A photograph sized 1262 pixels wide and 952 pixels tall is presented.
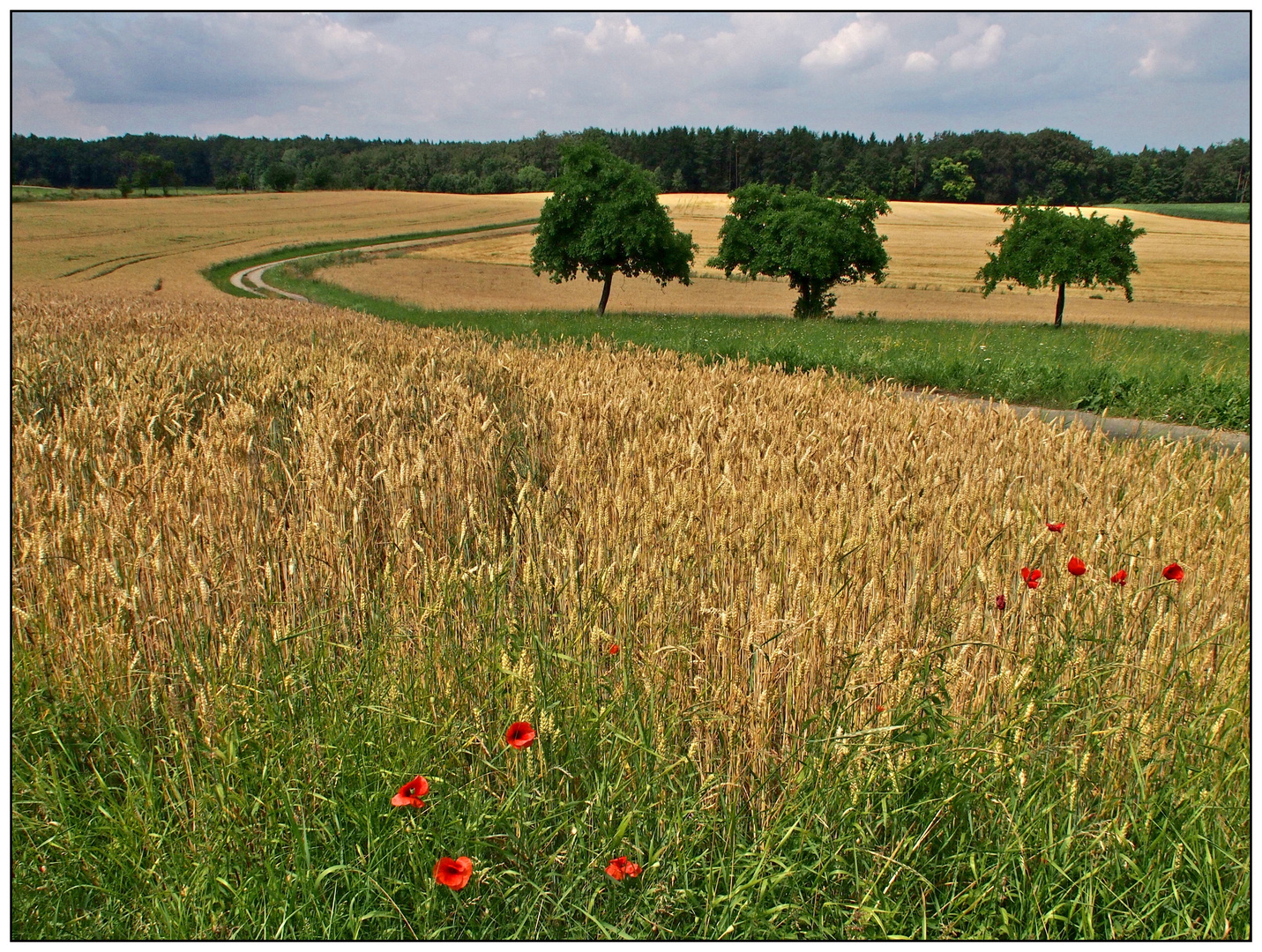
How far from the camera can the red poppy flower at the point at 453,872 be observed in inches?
55.1

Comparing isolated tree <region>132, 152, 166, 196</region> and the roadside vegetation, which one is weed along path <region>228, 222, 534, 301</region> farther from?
isolated tree <region>132, 152, 166, 196</region>

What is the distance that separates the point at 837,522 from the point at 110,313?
15408mm

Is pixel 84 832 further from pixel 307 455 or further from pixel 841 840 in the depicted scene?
pixel 307 455

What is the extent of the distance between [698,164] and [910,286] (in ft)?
200

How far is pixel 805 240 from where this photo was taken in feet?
113

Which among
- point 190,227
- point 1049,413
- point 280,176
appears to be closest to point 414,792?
point 1049,413

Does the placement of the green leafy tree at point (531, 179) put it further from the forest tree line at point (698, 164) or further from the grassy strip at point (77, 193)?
the grassy strip at point (77, 193)

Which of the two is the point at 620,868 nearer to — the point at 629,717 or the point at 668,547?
the point at 629,717

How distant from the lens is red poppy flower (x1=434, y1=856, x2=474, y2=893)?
1.40 metres

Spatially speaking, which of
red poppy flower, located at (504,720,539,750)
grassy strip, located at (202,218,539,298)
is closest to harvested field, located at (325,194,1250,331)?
grassy strip, located at (202,218,539,298)

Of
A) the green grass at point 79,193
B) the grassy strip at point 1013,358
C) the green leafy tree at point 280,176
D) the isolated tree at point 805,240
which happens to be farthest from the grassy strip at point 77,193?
the grassy strip at point 1013,358

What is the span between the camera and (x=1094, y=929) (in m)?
1.80

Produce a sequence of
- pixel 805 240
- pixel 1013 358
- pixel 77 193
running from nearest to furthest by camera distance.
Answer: pixel 1013 358, pixel 805 240, pixel 77 193

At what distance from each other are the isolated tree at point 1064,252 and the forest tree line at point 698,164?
37525mm
